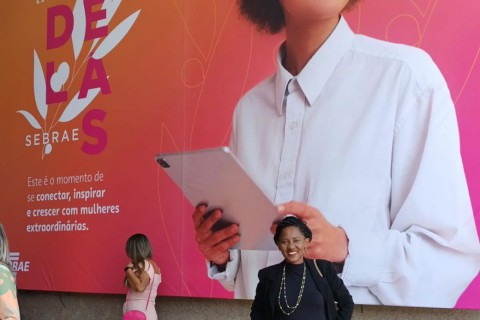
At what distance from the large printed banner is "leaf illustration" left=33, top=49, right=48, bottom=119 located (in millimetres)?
13

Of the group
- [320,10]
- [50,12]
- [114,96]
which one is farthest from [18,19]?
[320,10]

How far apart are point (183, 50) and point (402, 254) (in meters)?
2.22

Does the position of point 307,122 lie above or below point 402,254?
above

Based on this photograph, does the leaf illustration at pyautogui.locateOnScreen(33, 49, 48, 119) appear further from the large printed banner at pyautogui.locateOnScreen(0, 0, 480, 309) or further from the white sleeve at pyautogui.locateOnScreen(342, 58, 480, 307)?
the white sleeve at pyautogui.locateOnScreen(342, 58, 480, 307)

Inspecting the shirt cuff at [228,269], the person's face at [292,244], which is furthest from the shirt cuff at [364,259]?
the person's face at [292,244]

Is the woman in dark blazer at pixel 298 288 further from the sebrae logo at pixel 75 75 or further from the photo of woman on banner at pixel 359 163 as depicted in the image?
the sebrae logo at pixel 75 75

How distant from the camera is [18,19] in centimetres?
671

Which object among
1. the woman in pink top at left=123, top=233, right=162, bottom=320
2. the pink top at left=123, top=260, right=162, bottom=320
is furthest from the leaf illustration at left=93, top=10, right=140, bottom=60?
the pink top at left=123, top=260, right=162, bottom=320

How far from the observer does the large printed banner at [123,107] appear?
4.39 m

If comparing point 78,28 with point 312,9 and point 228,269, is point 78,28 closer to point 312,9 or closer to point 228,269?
point 312,9

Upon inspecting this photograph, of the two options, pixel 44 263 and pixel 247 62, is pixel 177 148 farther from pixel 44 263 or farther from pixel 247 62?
pixel 44 263

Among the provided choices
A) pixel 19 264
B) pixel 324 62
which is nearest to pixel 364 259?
pixel 324 62

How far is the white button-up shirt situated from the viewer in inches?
164

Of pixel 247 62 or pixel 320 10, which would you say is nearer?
pixel 320 10
